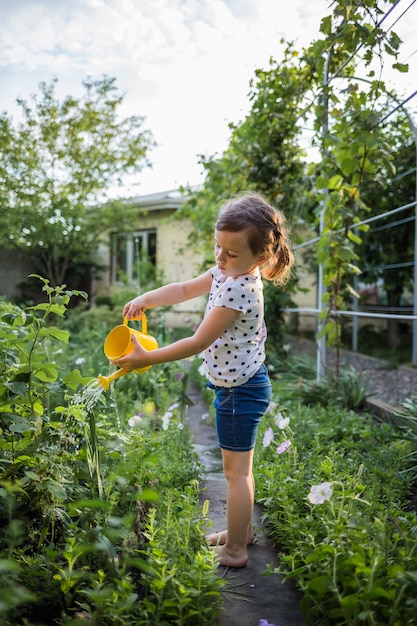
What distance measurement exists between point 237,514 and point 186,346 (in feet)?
2.02

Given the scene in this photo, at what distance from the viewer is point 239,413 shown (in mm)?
1930

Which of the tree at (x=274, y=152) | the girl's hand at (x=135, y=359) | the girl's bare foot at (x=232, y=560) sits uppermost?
the tree at (x=274, y=152)

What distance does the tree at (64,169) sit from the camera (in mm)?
12117

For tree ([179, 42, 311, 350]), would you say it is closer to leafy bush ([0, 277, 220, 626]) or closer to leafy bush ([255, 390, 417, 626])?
leafy bush ([255, 390, 417, 626])

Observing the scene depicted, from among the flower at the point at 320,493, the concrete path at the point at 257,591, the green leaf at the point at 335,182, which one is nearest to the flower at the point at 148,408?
the concrete path at the point at 257,591

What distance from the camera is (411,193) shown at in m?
8.82

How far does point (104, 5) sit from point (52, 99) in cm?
739

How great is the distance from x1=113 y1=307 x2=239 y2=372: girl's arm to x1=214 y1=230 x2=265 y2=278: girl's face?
0.16 m

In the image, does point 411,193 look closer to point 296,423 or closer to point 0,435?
point 296,423

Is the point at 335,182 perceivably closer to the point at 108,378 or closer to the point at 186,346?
the point at 186,346

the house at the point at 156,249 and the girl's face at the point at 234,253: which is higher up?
the house at the point at 156,249

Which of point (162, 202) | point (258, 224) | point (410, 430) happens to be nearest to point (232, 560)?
point (258, 224)

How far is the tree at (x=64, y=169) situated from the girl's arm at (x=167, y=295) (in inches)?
414

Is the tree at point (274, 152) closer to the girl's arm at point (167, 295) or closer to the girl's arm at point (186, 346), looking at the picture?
the girl's arm at point (167, 295)
